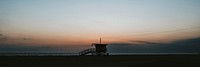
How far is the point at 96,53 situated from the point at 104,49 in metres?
2.15

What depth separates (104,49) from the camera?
7394cm

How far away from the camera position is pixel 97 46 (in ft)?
241

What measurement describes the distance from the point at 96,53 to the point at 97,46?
5.87ft

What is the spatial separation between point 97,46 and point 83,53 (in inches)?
222

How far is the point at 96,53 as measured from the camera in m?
73.9

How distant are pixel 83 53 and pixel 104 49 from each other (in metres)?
Result: 6.33

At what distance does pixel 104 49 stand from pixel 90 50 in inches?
153

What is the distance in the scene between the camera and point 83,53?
254 feet

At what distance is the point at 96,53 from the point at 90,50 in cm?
248

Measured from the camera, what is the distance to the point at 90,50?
A: 7575 centimetres
